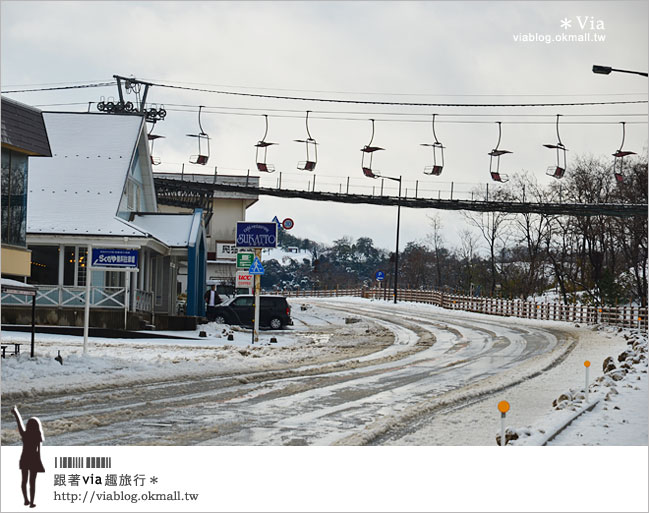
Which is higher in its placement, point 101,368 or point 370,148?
point 370,148

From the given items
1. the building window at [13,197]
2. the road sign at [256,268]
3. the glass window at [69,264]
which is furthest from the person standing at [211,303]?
the building window at [13,197]

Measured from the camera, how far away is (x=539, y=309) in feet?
186

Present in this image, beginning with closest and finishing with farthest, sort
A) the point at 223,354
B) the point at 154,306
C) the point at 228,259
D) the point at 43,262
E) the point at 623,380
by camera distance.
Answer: the point at 623,380
the point at 223,354
the point at 43,262
the point at 154,306
the point at 228,259

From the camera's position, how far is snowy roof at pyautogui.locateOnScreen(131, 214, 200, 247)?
35875 mm

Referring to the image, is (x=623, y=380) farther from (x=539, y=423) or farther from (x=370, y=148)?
(x=370, y=148)

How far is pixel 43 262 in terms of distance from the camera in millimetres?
32812

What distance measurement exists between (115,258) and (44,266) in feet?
43.2

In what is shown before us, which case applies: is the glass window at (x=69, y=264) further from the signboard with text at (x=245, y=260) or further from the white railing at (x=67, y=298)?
the signboard with text at (x=245, y=260)

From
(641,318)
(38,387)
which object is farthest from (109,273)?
(641,318)

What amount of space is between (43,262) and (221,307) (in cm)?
989

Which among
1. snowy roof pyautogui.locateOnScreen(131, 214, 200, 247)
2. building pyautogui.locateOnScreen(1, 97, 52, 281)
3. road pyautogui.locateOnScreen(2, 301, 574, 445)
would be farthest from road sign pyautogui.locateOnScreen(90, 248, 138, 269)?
snowy roof pyautogui.locateOnScreen(131, 214, 200, 247)

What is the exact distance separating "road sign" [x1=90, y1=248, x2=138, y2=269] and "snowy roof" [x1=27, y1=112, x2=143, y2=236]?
449 inches

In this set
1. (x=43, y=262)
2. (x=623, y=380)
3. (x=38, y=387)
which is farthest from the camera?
(x=43, y=262)

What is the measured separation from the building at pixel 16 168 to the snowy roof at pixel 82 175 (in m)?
10.6
